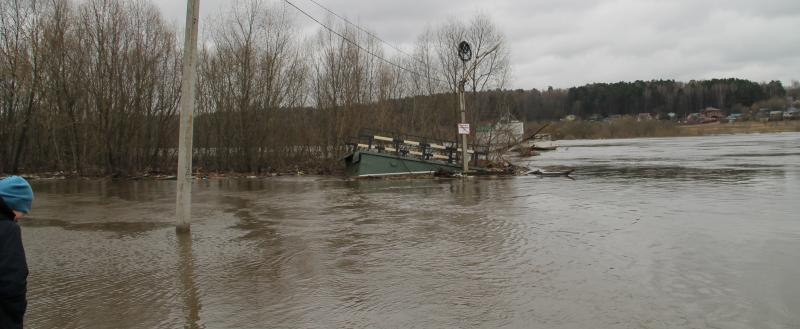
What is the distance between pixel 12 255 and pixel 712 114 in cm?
16900

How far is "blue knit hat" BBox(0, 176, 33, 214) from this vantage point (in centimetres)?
338

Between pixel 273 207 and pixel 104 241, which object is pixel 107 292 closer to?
pixel 104 241

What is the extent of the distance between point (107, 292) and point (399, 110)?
28.2 meters

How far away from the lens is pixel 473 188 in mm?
17516

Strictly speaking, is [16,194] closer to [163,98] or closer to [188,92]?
[188,92]

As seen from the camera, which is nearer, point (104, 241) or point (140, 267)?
point (140, 267)

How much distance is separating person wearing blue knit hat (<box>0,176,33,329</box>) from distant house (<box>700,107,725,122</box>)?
160593mm

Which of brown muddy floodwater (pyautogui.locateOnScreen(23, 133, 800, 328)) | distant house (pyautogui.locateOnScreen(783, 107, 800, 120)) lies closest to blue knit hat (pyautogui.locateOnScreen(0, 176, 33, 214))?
brown muddy floodwater (pyautogui.locateOnScreen(23, 133, 800, 328))

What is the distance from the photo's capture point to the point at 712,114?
147750mm

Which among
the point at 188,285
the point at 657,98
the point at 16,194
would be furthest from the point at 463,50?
the point at 657,98

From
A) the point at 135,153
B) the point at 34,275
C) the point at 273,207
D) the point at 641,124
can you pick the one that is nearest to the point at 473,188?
the point at 273,207

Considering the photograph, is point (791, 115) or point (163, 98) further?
point (791, 115)

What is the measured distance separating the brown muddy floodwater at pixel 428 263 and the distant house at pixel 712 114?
148 meters

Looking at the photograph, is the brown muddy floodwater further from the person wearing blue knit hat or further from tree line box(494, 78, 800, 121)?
tree line box(494, 78, 800, 121)
